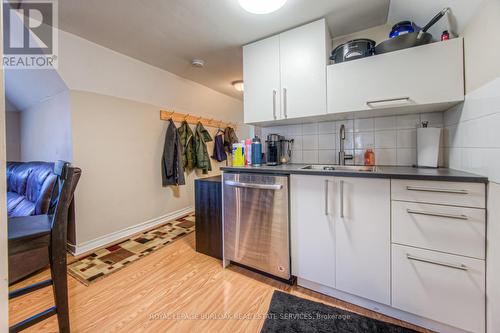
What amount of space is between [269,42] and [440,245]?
6.51 feet

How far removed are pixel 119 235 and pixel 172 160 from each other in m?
1.15

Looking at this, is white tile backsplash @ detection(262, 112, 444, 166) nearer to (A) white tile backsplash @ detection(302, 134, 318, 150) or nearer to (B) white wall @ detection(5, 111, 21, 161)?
(A) white tile backsplash @ detection(302, 134, 318, 150)

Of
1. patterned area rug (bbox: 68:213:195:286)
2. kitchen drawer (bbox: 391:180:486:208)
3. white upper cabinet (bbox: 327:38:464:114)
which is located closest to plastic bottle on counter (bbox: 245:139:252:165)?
white upper cabinet (bbox: 327:38:464:114)

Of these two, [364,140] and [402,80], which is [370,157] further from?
[402,80]

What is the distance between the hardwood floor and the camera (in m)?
1.24

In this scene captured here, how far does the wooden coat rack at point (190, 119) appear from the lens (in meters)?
2.95

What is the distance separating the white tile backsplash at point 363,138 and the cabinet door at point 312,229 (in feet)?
2.13

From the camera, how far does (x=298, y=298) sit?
145cm

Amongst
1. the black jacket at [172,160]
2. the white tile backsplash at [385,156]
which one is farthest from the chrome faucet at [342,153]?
the black jacket at [172,160]

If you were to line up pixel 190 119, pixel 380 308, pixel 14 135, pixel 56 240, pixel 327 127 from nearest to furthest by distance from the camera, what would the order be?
pixel 56 240
pixel 380 308
pixel 327 127
pixel 190 119
pixel 14 135

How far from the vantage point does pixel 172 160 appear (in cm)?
293

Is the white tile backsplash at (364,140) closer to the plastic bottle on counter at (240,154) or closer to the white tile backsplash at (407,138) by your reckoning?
the white tile backsplash at (407,138)

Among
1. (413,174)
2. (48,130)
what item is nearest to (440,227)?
(413,174)
